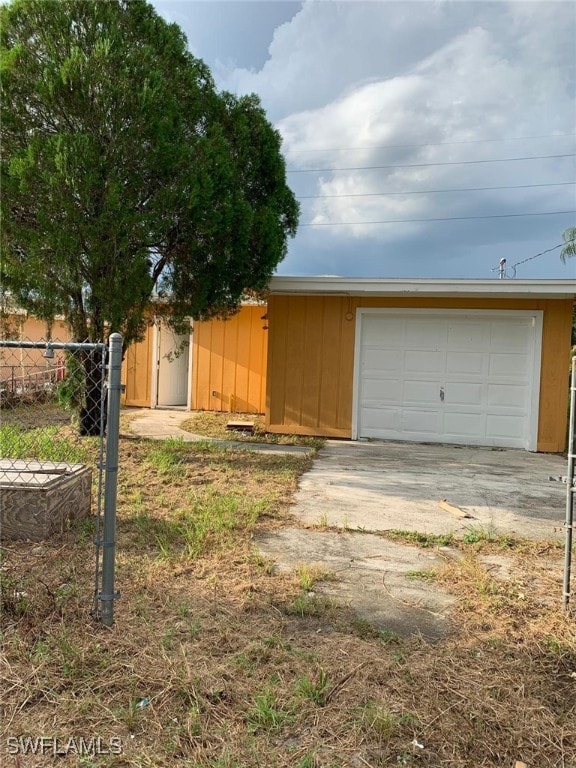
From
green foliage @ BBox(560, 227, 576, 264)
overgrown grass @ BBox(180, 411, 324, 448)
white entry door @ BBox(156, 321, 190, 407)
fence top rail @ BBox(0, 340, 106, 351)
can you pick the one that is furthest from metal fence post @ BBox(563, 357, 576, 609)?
green foliage @ BBox(560, 227, 576, 264)

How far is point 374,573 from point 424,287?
5624 mm

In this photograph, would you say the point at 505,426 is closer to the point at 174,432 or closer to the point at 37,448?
the point at 174,432

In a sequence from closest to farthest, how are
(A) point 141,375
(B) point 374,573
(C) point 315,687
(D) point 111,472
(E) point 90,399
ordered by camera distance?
(C) point 315,687 < (D) point 111,472 < (B) point 374,573 < (E) point 90,399 < (A) point 141,375

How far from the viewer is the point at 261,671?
2020 millimetres

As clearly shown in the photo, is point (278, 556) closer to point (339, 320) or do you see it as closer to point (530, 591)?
point (530, 591)

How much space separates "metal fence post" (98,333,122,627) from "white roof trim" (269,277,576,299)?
6086mm

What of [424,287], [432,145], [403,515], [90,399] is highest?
[432,145]

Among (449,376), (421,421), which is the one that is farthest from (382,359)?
(421,421)

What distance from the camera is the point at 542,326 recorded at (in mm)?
7938

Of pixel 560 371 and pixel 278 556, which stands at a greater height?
pixel 560 371

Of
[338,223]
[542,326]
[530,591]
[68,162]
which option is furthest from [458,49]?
[338,223]

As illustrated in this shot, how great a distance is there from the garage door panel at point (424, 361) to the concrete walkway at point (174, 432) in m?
2.42

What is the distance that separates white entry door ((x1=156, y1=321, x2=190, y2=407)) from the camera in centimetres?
1191

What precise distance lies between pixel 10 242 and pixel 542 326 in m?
7.92
